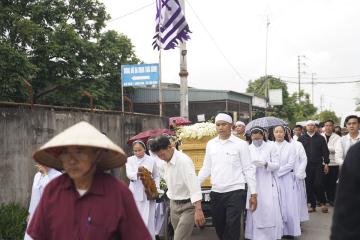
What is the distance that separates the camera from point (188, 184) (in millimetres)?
5938

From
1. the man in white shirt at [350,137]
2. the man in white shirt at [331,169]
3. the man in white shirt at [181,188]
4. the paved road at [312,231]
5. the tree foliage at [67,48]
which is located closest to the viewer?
the man in white shirt at [181,188]

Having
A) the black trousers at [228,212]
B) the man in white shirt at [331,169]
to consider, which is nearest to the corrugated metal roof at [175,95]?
the man in white shirt at [331,169]

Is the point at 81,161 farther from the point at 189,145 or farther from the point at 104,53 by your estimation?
the point at 104,53

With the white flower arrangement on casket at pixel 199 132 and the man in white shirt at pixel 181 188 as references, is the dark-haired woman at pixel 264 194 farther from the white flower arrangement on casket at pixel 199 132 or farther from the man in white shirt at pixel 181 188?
the man in white shirt at pixel 181 188

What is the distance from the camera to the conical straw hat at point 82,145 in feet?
9.52

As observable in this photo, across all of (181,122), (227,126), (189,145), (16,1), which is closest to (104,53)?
(16,1)

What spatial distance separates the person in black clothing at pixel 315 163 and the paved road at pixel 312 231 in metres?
0.99

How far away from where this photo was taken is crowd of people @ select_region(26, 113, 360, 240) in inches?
113

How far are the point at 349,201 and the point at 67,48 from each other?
2362 centimetres

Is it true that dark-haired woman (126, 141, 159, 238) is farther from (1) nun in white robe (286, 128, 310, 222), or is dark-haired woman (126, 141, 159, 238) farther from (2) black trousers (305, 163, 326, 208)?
(2) black trousers (305, 163, 326, 208)

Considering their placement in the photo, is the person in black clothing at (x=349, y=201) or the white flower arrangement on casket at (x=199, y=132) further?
the white flower arrangement on casket at (x=199, y=132)

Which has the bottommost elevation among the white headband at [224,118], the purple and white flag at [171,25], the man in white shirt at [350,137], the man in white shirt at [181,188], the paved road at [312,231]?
the paved road at [312,231]

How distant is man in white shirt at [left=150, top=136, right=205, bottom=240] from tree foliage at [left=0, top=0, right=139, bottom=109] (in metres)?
14.8

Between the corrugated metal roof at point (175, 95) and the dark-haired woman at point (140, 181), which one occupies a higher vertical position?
the corrugated metal roof at point (175, 95)
